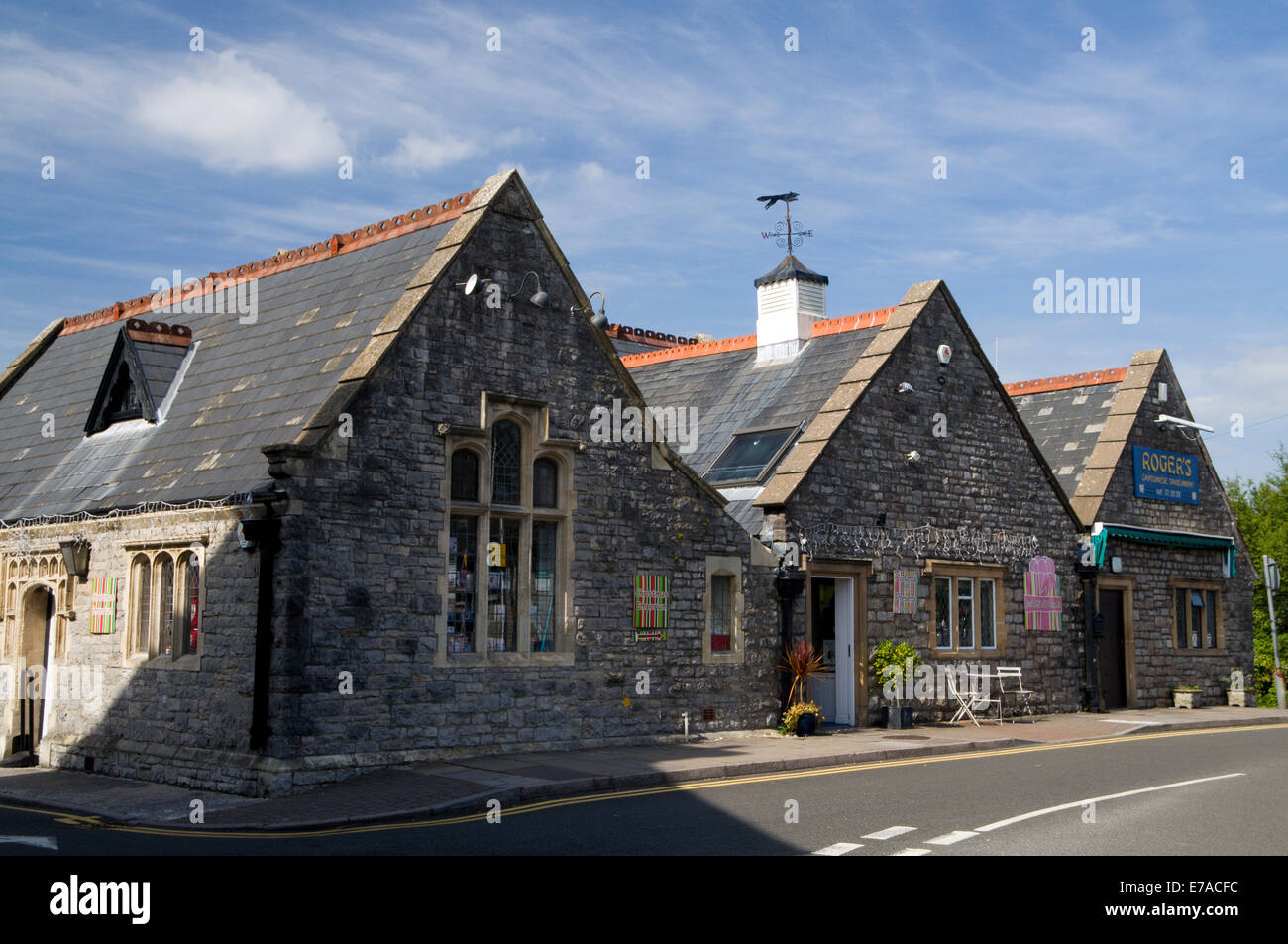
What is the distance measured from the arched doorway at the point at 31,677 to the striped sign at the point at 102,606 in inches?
52.1

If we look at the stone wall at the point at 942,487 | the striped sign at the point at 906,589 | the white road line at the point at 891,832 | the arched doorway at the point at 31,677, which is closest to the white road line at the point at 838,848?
the white road line at the point at 891,832

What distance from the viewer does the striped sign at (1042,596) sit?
23.8 metres

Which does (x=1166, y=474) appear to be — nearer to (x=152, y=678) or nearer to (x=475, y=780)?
(x=475, y=780)

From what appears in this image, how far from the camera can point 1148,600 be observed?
26.9 metres

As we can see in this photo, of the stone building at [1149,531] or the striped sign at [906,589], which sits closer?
the striped sign at [906,589]

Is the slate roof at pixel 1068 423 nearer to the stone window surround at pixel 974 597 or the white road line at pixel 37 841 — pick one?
the stone window surround at pixel 974 597

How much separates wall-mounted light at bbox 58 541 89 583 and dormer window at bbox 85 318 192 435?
Result: 2161mm

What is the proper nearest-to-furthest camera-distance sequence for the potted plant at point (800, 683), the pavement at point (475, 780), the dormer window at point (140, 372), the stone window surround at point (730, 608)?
the pavement at point (475, 780) → the stone window surround at point (730, 608) → the dormer window at point (140, 372) → the potted plant at point (800, 683)

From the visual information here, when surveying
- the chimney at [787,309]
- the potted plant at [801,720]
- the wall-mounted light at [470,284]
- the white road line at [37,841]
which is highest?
the chimney at [787,309]

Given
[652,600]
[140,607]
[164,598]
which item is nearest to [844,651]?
[652,600]

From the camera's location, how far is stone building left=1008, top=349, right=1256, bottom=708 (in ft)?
85.8

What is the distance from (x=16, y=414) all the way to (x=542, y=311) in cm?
1144

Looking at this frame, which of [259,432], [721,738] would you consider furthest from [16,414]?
[721,738]
